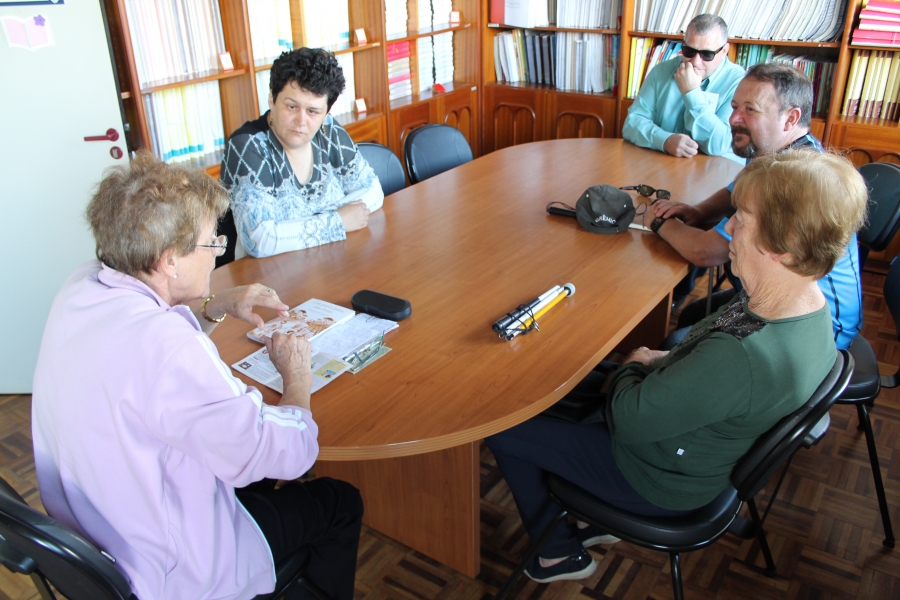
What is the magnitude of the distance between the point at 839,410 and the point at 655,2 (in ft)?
8.72

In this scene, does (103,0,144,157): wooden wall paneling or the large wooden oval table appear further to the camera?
(103,0,144,157): wooden wall paneling

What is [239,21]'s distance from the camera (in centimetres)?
321

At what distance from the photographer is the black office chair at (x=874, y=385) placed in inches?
80.6

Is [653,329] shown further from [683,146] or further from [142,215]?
[142,215]

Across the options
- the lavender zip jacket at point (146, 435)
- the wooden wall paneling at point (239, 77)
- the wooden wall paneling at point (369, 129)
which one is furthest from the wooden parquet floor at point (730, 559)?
the wooden wall paneling at point (369, 129)

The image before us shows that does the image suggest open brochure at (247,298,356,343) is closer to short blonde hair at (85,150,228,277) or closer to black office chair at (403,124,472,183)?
short blonde hair at (85,150,228,277)

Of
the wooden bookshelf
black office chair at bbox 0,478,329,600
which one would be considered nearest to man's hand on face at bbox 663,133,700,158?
the wooden bookshelf

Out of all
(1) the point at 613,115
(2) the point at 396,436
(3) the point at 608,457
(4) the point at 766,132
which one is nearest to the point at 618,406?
(3) the point at 608,457

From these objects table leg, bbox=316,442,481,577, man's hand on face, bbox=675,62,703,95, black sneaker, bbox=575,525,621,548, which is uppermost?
man's hand on face, bbox=675,62,703,95

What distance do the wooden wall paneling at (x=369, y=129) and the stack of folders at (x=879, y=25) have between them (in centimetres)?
257

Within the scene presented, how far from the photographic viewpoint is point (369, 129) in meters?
4.11

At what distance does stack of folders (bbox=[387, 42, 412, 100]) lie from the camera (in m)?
4.33

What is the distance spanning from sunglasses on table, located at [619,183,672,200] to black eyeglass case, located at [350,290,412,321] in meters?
1.25

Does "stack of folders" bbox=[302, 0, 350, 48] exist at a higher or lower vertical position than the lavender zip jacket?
higher
